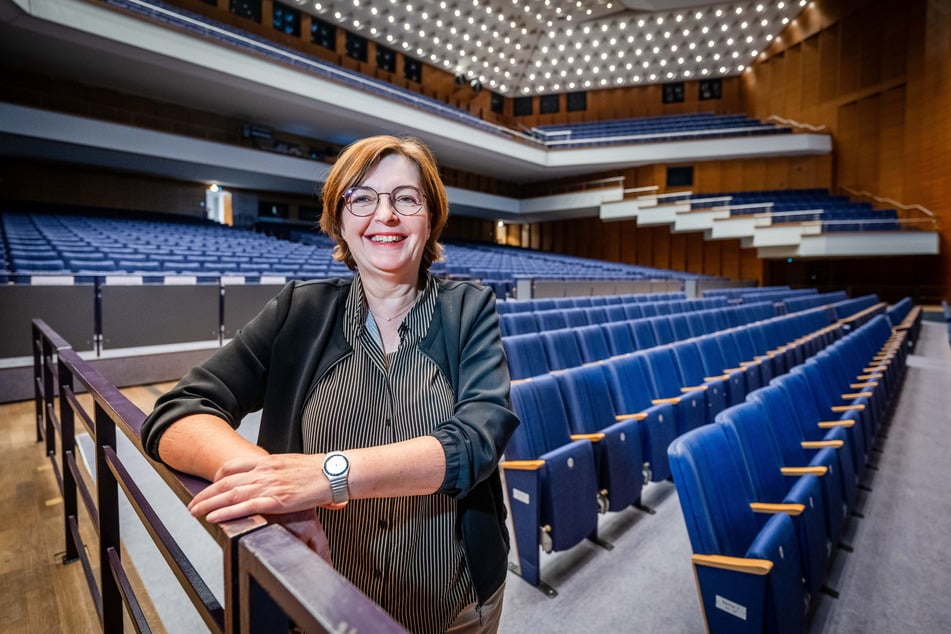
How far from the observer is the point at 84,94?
5.95 meters

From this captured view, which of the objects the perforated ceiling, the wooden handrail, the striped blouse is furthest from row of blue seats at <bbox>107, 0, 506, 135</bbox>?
the striped blouse

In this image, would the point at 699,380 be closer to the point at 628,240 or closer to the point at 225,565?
the point at 225,565

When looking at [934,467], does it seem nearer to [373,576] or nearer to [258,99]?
[373,576]

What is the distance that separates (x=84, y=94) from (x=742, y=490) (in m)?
7.63

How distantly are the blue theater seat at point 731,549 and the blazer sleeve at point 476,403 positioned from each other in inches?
17.7

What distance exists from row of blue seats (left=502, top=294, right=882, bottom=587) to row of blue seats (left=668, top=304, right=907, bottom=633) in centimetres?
30

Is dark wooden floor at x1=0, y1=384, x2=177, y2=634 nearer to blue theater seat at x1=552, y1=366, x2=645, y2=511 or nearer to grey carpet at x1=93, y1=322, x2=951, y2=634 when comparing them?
grey carpet at x1=93, y1=322, x2=951, y2=634

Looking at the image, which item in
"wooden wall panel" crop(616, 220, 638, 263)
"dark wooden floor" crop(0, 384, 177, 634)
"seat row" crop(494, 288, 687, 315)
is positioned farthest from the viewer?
"wooden wall panel" crop(616, 220, 638, 263)

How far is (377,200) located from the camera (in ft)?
1.82

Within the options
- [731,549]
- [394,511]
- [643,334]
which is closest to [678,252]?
[643,334]

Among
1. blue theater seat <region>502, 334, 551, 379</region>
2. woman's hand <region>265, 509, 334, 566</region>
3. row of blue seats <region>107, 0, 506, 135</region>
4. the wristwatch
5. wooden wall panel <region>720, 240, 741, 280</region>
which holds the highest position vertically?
row of blue seats <region>107, 0, 506, 135</region>

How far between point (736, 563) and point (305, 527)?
25.7 inches

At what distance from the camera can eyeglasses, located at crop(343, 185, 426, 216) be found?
553 mm

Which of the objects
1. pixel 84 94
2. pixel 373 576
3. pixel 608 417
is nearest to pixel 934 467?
pixel 608 417
